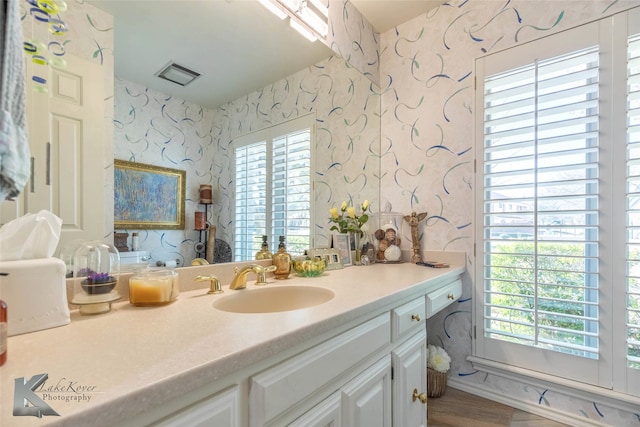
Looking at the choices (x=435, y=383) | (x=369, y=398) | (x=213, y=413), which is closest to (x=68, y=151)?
(x=213, y=413)

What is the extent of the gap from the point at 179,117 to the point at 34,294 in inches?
25.1

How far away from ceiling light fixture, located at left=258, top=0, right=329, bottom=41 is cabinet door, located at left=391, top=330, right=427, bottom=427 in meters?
1.54

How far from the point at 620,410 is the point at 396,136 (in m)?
1.74

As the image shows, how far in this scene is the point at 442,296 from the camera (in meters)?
1.42

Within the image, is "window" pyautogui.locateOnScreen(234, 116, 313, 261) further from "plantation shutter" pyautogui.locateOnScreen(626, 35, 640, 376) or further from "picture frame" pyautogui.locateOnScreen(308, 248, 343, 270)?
"plantation shutter" pyautogui.locateOnScreen(626, 35, 640, 376)

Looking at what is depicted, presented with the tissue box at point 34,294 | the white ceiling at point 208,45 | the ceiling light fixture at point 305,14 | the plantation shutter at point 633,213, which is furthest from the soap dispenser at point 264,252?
the plantation shutter at point 633,213

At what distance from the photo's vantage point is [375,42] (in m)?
2.08

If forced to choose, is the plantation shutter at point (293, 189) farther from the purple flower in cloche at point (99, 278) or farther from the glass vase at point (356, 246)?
the purple flower in cloche at point (99, 278)

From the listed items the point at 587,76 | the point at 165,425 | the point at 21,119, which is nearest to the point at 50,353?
the point at 165,425

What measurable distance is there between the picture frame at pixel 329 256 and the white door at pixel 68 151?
91 centimetres

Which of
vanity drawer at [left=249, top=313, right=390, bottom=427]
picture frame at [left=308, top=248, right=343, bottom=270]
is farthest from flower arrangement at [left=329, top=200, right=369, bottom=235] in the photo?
vanity drawer at [left=249, top=313, right=390, bottom=427]

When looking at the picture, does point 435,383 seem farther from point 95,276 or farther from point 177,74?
point 177,74

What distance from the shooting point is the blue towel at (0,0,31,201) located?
0.41 meters

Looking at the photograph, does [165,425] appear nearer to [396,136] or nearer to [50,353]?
[50,353]
